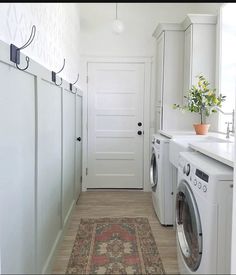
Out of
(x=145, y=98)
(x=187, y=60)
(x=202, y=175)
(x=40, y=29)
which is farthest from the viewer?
(x=145, y=98)

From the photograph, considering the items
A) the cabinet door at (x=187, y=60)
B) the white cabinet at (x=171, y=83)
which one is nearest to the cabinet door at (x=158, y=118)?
the white cabinet at (x=171, y=83)

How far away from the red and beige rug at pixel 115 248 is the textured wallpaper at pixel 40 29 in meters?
1.50

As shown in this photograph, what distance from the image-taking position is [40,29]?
5.85 feet

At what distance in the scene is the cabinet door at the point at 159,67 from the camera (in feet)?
12.8

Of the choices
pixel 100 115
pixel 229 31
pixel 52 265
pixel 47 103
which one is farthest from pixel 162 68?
pixel 52 265

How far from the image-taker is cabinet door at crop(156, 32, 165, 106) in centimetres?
389

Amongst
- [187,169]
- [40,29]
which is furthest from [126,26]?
[187,169]

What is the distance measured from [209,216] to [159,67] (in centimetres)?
292

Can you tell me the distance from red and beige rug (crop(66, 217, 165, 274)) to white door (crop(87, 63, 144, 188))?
4.48ft

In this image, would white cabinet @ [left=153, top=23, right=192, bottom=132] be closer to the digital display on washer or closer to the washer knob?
the washer knob

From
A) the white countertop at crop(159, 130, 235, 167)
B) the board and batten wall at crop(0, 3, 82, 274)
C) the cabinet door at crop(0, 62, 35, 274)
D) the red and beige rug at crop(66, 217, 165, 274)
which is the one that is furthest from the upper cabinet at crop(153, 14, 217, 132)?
the cabinet door at crop(0, 62, 35, 274)

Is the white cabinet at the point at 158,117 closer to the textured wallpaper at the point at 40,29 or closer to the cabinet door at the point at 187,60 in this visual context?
the cabinet door at the point at 187,60

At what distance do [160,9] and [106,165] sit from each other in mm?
2478

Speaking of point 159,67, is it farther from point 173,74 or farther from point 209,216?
point 209,216
